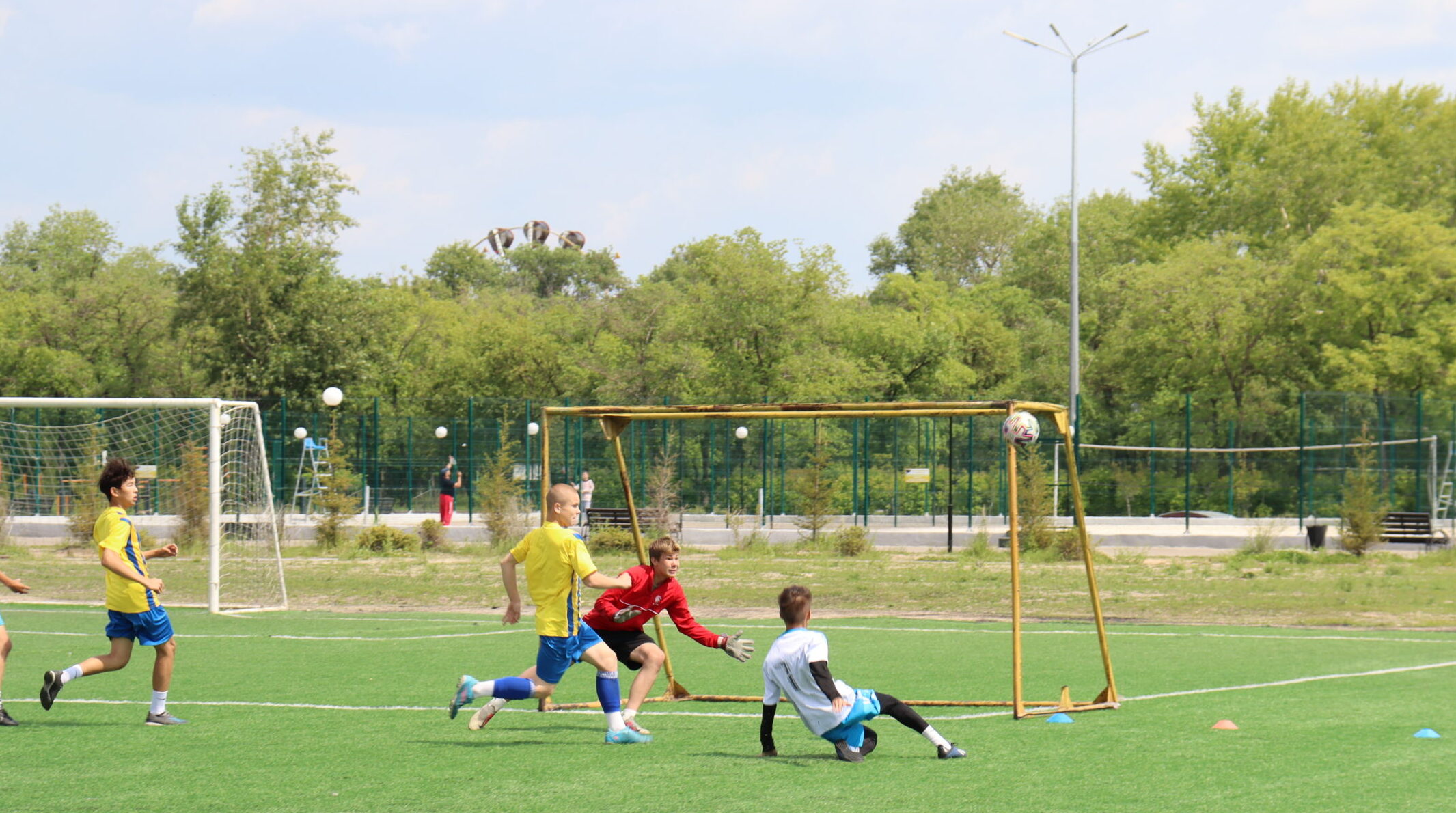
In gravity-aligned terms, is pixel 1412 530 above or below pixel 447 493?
below

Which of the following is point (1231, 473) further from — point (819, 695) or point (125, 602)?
point (125, 602)

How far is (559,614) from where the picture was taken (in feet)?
23.9

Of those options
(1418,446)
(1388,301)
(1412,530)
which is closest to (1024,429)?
(1412,530)

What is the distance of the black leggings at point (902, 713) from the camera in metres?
6.63

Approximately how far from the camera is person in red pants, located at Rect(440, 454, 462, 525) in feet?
98.9

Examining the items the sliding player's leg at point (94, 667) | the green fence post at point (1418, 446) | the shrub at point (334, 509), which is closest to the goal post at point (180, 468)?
the shrub at point (334, 509)

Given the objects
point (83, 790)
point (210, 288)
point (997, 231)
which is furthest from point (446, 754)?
point (997, 231)

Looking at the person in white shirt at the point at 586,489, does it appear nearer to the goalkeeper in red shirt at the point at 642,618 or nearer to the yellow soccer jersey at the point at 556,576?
the goalkeeper in red shirt at the point at 642,618

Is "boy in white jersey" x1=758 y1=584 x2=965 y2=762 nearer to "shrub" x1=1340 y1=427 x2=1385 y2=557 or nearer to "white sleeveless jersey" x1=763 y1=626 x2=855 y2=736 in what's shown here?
"white sleeveless jersey" x1=763 y1=626 x2=855 y2=736

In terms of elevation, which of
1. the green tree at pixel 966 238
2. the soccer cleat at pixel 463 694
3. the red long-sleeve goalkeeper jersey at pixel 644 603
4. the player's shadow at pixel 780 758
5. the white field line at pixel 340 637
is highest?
the green tree at pixel 966 238

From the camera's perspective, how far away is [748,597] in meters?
17.6

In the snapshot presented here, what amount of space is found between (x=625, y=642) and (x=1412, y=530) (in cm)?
2119

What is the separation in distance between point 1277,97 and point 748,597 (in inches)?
1455

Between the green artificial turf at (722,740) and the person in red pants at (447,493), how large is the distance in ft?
58.0
